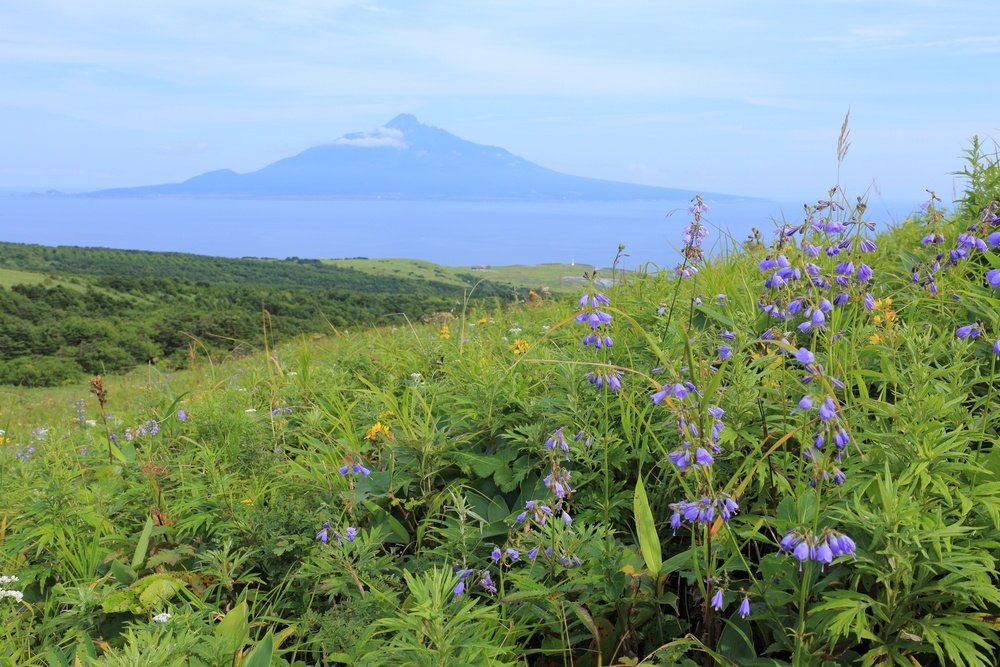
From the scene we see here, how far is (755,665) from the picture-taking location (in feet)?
6.34

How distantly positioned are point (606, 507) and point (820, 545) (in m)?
0.98

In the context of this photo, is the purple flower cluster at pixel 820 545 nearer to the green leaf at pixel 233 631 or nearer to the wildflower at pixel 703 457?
the wildflower at pixel 703 457

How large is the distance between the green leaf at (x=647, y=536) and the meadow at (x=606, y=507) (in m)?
0.01

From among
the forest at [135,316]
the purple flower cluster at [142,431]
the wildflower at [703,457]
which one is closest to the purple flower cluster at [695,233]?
the wildflower at [703,457]

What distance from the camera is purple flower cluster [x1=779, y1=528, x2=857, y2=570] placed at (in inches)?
60.4

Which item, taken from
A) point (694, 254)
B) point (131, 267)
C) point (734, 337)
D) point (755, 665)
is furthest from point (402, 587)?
point (131, 267)

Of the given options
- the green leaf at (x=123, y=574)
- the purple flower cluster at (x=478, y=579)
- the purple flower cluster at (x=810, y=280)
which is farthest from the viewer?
the green leaf at (x=123, y=574)

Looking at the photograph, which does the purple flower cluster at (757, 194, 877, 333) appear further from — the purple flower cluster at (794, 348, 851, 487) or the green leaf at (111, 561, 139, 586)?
the green leaf at (111, 561, 139, 586)

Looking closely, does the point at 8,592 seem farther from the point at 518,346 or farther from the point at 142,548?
the point at 518,346

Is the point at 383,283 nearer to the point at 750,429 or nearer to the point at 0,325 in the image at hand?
the point at 0,325

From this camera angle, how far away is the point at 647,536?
212cm

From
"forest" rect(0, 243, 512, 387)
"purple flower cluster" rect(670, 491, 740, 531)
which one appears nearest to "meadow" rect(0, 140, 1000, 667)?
"purple flower cluster" rect(670, 491, 740, 531)

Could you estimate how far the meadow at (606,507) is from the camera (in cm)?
185

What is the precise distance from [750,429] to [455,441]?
1296 millimetres
